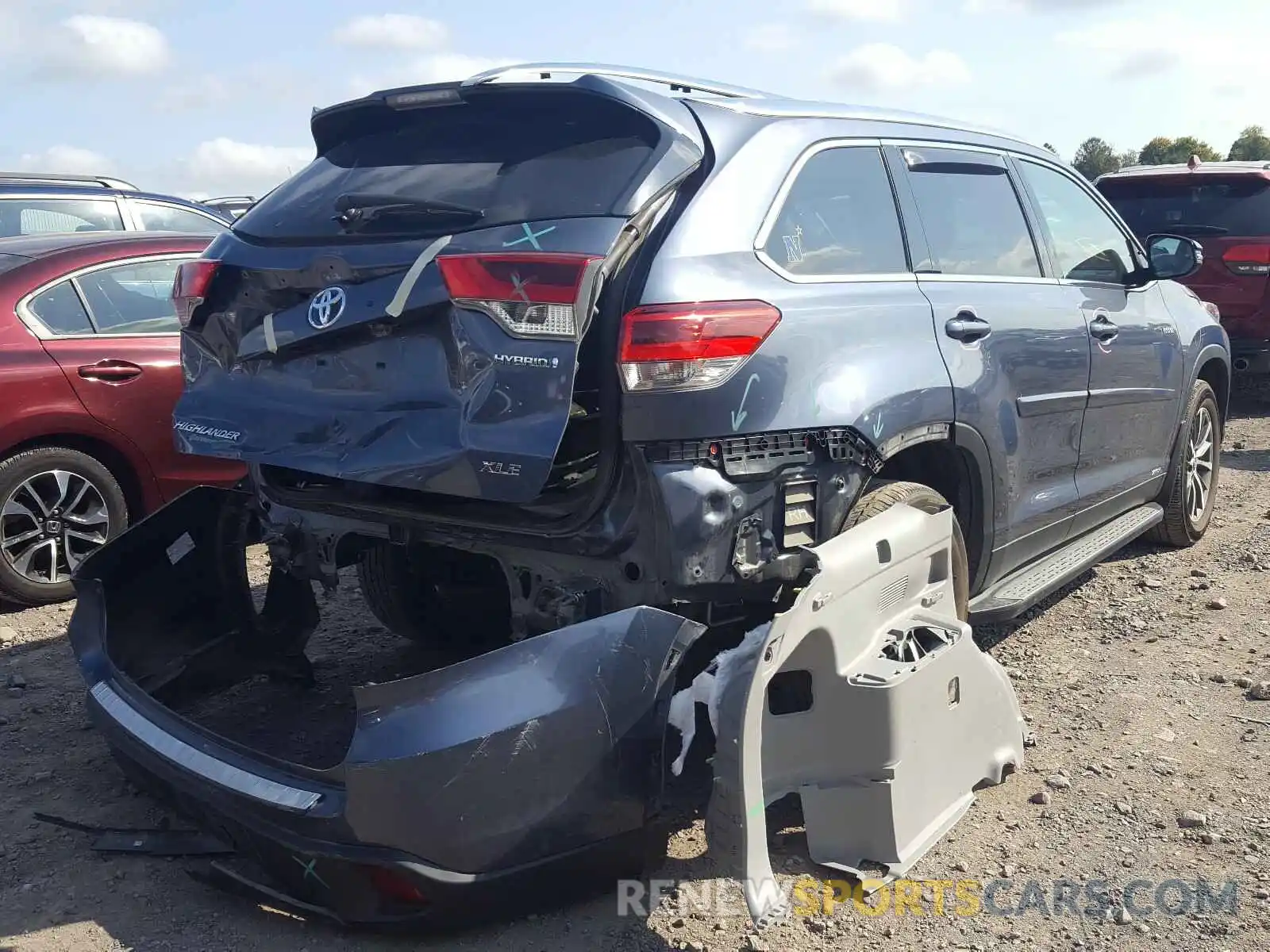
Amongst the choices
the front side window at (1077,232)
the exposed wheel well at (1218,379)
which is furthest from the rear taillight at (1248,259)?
the front side window at (1077,232)

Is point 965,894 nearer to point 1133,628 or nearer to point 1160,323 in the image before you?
point 1133,628

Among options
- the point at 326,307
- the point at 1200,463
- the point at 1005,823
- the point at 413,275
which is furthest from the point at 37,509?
the point at 1200,463

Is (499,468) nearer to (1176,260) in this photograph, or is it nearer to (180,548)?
(180,548)

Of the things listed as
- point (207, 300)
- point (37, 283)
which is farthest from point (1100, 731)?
point (37, 283)

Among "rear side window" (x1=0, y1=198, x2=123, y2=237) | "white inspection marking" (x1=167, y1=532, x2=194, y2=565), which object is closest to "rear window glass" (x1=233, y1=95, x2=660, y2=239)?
"white inspection marking" (x1=167, y1=532, x2=194, y2=565)

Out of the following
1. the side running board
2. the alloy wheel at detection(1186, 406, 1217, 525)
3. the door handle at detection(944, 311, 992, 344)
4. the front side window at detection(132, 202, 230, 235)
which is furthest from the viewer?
the front side window at detection(132, 202, 230, 235)

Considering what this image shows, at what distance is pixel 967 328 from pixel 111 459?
12.7ft

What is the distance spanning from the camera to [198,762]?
285 centimetres

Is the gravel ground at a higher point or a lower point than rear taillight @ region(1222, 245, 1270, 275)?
lower

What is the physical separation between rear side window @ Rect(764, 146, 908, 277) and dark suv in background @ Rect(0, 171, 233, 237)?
5877 mm

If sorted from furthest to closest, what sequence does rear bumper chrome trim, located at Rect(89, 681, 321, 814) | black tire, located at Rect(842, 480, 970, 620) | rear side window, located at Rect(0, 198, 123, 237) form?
rear side window, located at Rect(0, 198, 123, 237)
black tire, located at Rect(842, 480, 970, 620)
rear bumper chrome trim, located at Rect(89, 681, 321, 814)

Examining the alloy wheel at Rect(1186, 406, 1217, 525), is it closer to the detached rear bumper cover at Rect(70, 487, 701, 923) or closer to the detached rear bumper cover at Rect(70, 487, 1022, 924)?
the detached rear bumper cover at Rect(70, 487, 1022, 924)

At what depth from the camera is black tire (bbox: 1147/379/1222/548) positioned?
555 cm

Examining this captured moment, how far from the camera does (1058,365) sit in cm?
414
